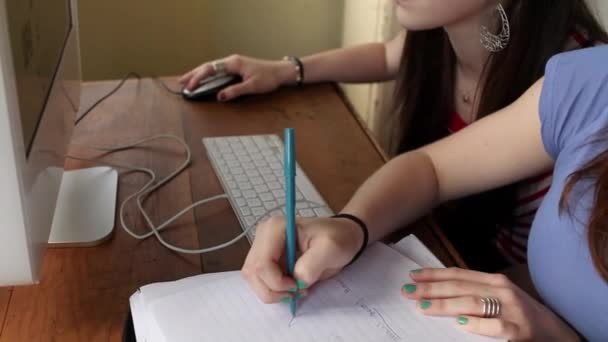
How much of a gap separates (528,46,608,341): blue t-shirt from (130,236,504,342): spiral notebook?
0.15m

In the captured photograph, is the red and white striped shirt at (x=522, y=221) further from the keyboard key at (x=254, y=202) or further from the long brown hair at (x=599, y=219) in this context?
the keyboard key at (x=254, y=202)

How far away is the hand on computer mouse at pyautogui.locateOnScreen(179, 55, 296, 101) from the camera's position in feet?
3.93

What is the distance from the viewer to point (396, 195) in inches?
31.9

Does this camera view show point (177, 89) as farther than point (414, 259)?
Yes

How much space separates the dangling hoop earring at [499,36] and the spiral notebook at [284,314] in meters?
0.46

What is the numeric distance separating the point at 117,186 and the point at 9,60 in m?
0.43

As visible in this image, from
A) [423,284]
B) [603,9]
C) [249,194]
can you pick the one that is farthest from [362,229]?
[603,9]

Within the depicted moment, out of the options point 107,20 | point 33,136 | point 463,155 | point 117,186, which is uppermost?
point 33,136

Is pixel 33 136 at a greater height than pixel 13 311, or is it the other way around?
pixel 33 136

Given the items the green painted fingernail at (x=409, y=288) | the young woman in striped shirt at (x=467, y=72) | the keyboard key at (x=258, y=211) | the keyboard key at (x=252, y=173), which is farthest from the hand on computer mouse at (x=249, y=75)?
the green painted fingernail at (x=409, y=288)

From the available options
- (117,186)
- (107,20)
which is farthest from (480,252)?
(107,20)

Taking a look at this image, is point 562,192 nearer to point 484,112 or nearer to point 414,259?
point 414,259

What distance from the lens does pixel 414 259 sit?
2.29 feet

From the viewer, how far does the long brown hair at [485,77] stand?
3.03 ft
